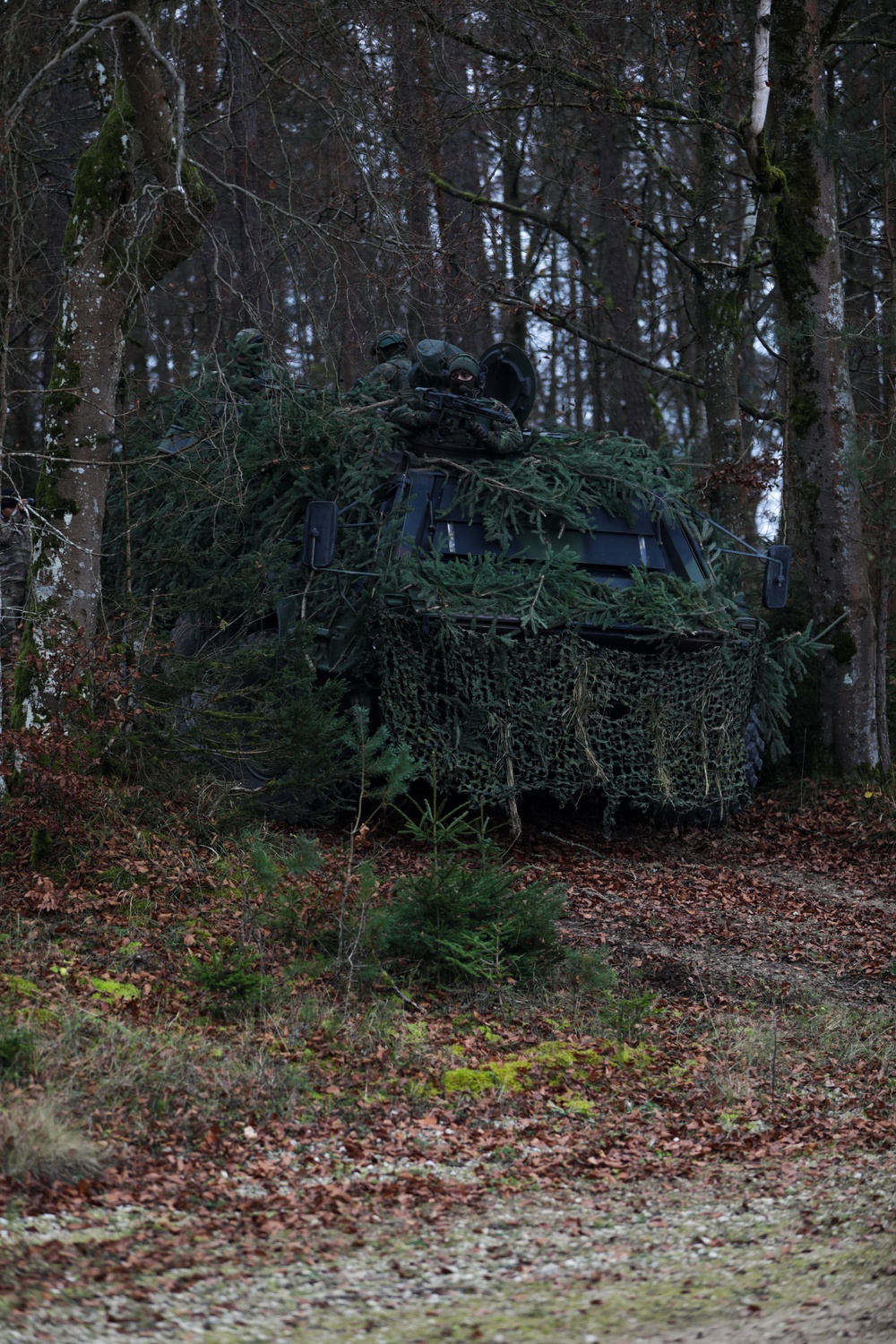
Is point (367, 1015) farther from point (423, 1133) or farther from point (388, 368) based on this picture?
point (388, 368)

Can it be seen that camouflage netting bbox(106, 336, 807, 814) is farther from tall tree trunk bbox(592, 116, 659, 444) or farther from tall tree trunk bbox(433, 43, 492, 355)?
tall tree trunk bbox(592, 116, 659, 444)

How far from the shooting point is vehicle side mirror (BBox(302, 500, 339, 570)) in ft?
32.0

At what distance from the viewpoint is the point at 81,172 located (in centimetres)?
921

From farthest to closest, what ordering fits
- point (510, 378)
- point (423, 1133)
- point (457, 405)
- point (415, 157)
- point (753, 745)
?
point (415, 157)
point (510, 378)
point (753, 745)
point (457, 405)
point (423, 1133)

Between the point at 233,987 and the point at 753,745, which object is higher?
the point at 753,745

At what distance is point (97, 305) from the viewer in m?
9.11

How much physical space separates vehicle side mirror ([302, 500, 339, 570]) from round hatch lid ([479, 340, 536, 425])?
9.96ft

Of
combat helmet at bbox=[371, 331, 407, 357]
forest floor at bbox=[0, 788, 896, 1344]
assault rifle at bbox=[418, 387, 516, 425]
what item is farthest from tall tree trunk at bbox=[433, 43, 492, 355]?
forest floor at bbox=[0, 788, 896, 1344]

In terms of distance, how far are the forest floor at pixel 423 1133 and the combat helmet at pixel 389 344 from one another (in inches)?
242

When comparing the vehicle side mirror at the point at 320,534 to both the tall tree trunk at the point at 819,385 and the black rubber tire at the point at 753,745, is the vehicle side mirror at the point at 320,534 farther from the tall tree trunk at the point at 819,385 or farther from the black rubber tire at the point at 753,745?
the tall tree trunk at the point at 819,385

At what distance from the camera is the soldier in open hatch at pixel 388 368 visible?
12.3 m

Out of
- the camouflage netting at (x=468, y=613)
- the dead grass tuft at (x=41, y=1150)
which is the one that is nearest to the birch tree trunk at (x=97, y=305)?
the camouflage netting at (x=468, y=613)

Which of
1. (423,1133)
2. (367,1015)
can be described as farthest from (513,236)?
(423,1133)

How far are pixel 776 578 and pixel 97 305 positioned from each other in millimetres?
5323
